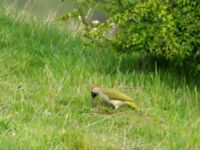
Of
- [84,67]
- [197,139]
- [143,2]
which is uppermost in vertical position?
[143,2]

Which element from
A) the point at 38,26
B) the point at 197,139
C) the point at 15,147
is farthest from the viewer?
the point at 38,26

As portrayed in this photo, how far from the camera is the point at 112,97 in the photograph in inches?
241

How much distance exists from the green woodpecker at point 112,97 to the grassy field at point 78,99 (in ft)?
0.29

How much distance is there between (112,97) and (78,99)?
42cm

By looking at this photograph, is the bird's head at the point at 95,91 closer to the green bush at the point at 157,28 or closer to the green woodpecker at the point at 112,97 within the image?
the green woodpecker at the point at 112,97

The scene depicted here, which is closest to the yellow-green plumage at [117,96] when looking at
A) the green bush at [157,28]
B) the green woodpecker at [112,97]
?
the green woodpecker at [112,97]

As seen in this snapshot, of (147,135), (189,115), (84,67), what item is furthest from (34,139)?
(84,67)

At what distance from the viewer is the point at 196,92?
6.83 meters

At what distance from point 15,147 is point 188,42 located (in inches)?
114

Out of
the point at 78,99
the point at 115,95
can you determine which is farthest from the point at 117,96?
the point at 78,99

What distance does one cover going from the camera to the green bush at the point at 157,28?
22.0 feet

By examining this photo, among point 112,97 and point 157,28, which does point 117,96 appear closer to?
point 112,97

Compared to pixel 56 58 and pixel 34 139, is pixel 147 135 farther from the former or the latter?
pixel 56 58

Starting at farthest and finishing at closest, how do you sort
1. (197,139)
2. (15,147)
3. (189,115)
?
(189,115) < (197,139) < (15,147)
